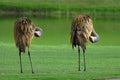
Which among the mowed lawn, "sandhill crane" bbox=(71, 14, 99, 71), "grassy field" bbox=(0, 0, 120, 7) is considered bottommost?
"grassy field" bbox=(0, 0, 120, 7)

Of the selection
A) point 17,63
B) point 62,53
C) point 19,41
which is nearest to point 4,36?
point 62,53

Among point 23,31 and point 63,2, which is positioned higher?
point 23,31

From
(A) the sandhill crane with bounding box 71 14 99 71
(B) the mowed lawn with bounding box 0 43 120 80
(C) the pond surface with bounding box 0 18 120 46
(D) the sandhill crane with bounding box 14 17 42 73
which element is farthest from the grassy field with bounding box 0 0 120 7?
(D) the sandhill crane with bounding box 14 17 42 73

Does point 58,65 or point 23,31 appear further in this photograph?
point 58,65

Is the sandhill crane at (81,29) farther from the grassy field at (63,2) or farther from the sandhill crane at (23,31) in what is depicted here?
the grassy field at (63,2)

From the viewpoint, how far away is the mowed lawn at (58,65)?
17.1m

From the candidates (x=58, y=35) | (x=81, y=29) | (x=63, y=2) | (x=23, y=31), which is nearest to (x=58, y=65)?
(x=81, y=29)

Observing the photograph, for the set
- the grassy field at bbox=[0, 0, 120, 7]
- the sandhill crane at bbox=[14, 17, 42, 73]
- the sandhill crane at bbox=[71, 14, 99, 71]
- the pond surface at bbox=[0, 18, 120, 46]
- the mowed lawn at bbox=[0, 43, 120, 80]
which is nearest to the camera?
the mowed lawn at bbox=[0, 43, 120, 80]

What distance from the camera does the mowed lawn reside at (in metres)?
17.1

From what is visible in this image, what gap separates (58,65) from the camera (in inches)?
873

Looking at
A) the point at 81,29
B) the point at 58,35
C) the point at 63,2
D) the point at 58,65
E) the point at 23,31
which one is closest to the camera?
the point at 23,31

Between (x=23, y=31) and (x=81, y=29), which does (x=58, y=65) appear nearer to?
(x=81, y=29)

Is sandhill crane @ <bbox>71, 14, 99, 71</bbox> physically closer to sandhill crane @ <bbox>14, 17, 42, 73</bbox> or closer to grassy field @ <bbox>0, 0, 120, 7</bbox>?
sandhill crane @ <bbox>14, 17, 42, 73</bbox>

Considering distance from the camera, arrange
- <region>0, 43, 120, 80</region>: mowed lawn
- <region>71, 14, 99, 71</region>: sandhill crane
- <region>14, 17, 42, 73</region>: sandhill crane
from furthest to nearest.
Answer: <region>71, 14, 99, 71</region>: sandhill crane, <region>14, 17, 42, 73</region>: sandhill crane, <region>0, 43, 120, 80</region>: mowed lawn
